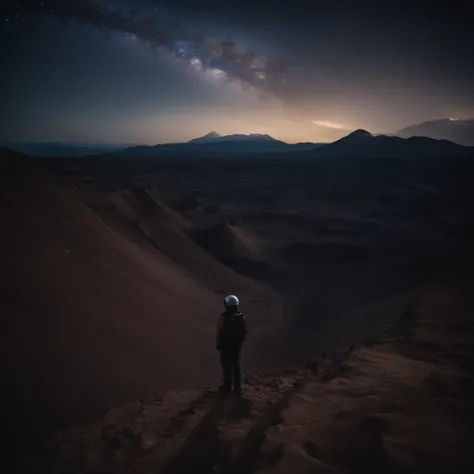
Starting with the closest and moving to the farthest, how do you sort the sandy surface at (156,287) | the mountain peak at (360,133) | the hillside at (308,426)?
the hillside at (308,426), the sandy surface at (156,287), the mountain peak at (360,133)

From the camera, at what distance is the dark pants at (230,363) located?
16.5 feet

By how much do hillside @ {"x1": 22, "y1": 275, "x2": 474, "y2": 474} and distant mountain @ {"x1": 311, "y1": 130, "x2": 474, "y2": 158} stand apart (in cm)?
8878

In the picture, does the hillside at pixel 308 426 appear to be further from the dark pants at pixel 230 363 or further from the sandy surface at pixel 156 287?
the sandy surface at pixel 156 287

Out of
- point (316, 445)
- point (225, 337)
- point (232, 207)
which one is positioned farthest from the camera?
point (232, 207)

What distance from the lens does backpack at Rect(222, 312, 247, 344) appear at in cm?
491

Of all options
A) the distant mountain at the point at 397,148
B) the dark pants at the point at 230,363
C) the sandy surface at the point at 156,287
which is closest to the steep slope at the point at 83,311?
the sandy surface at the point at 156,287

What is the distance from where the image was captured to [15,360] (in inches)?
217

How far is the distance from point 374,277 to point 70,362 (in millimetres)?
13635

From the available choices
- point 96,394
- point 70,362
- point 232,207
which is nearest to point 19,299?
point 70,362

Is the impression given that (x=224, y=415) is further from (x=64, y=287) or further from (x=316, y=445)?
(x=64, y=287)

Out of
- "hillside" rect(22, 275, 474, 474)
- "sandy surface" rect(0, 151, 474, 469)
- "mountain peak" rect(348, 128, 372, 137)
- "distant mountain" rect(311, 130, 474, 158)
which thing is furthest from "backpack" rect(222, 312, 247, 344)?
"mountain peak" rect(348, 128, 372, 137)

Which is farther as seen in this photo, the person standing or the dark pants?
the dark pants

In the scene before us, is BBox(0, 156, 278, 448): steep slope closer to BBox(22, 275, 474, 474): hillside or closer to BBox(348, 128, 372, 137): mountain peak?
BBox(22, 275, 474, 474): hillside

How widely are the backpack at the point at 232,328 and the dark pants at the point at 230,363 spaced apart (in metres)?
0.15
